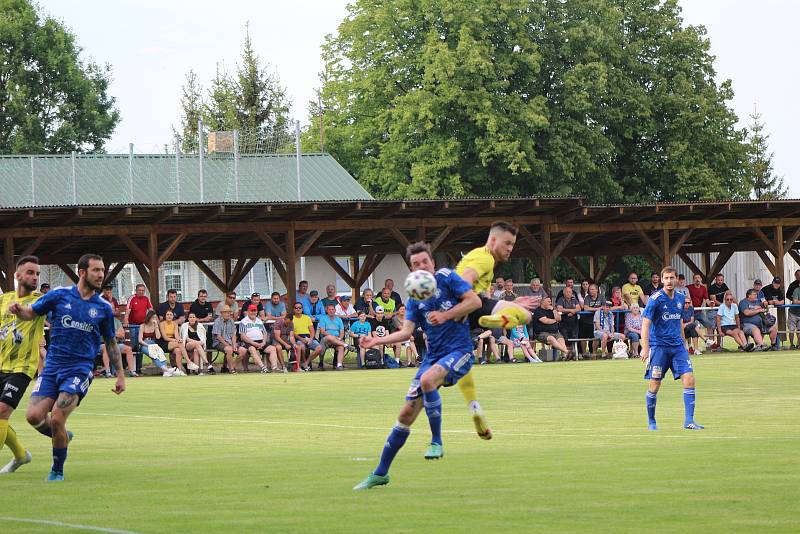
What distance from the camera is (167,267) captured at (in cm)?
5747

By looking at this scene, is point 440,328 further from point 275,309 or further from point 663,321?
point 275,309

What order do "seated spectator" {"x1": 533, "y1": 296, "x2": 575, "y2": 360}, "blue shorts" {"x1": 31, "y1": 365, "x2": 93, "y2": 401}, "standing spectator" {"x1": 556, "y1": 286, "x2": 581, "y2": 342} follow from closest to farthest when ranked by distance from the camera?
1. "blue shorts" {"x1": 31, "y1": 365, "x2": 93, "y2": 401}
2. "seated spectator" {"x1": 533, "y1": 296, "x2": 575, "y2": 360}
3. "standing spectator" {"x1": 556, "y1": 286, "x2": 581, "y2": 342}

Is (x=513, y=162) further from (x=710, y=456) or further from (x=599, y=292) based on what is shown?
(x=710, y=456)

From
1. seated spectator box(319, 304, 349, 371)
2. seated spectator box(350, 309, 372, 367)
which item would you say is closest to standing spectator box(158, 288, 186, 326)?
seated spectator box(319, 304, 349, 371)

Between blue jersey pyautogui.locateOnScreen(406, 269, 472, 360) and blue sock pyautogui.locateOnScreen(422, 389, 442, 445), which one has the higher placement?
blue jersey pyautogui.locateOnScreen(406, 269, 472, 360)

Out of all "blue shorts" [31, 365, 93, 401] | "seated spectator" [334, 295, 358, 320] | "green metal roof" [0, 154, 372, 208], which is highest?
"green metal roof" [0, 154, 372, 208]

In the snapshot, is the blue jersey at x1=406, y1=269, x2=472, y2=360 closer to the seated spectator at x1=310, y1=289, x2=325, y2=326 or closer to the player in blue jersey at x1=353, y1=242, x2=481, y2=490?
the player in blue jersey at x1=353, y1=242, x2=481, y2=490

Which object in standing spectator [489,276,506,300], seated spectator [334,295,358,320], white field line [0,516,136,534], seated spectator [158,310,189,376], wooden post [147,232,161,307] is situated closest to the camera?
white field line [0,516,136,534]

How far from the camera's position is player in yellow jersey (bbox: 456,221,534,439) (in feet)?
34.2

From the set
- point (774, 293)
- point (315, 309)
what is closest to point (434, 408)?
point (315, 309)

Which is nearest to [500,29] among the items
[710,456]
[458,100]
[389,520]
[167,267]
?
[458,100]

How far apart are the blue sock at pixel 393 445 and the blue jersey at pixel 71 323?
2.98 metres

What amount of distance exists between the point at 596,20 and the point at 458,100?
301 inches

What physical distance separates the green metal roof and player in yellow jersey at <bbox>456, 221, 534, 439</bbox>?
1499 inches
